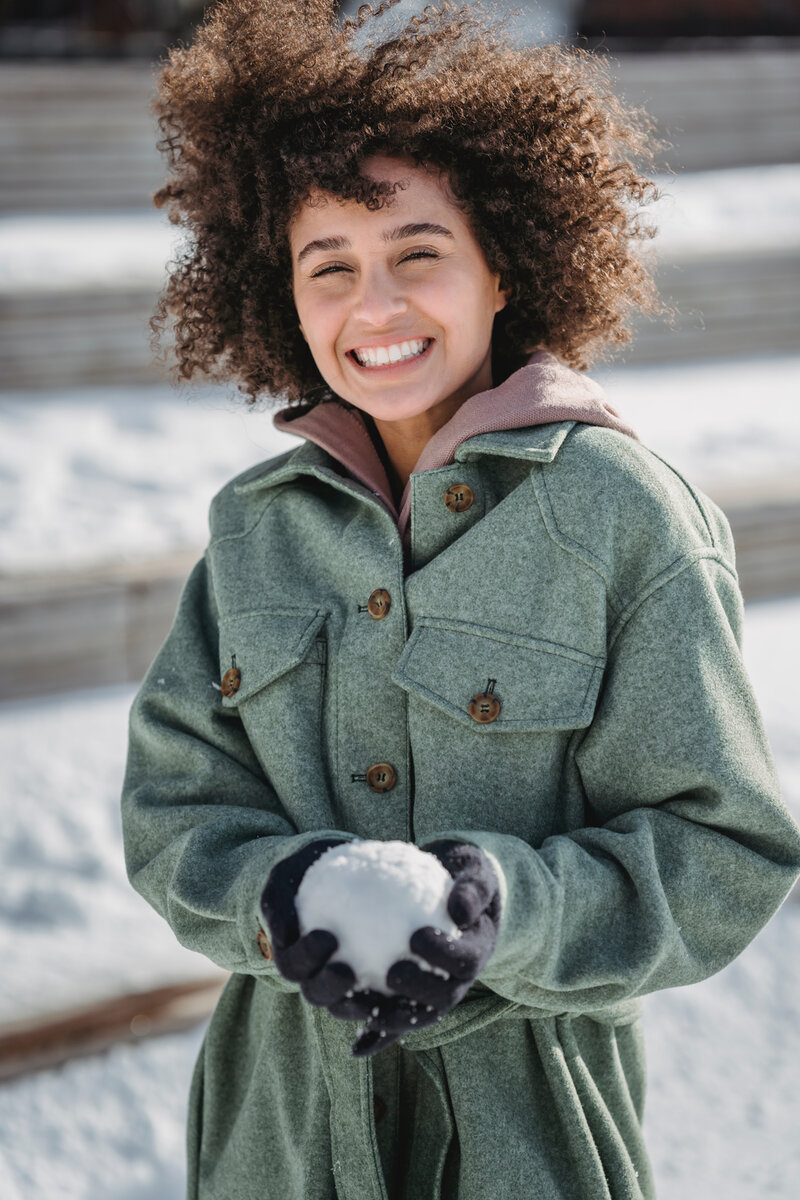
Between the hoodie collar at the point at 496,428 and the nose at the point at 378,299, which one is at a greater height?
the nose at the point at 378,299

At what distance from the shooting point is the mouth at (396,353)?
4.31ft

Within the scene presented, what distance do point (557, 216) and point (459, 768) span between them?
669mm

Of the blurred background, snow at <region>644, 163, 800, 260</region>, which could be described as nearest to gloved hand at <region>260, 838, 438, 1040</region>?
the blurred background

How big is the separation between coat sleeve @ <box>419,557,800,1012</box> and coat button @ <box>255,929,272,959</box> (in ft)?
0.67

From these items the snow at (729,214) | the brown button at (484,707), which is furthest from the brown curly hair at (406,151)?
the snow at (729,214)

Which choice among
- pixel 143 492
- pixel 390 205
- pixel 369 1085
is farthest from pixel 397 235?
pixel 143 492

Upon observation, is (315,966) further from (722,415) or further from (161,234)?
(161,234)

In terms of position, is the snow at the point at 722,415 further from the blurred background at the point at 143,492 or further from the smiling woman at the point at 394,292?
the smiling woman at the point at 394,292

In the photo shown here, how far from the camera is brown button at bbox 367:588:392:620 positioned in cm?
129

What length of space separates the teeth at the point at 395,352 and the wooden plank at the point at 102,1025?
147cm

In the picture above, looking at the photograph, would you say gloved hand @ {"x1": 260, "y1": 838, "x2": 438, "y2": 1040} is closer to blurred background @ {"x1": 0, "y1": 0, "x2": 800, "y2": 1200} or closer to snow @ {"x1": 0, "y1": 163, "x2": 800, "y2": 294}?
blurred background @ {"x1": 0, "y1": 0, "x2": 800, "y2": 1200}

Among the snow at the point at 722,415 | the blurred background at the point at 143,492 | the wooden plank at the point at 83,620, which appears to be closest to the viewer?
the blurred background at the point at 143,492

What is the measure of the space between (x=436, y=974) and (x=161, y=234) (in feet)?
Answer: 11.8

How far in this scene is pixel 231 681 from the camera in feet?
4.44
